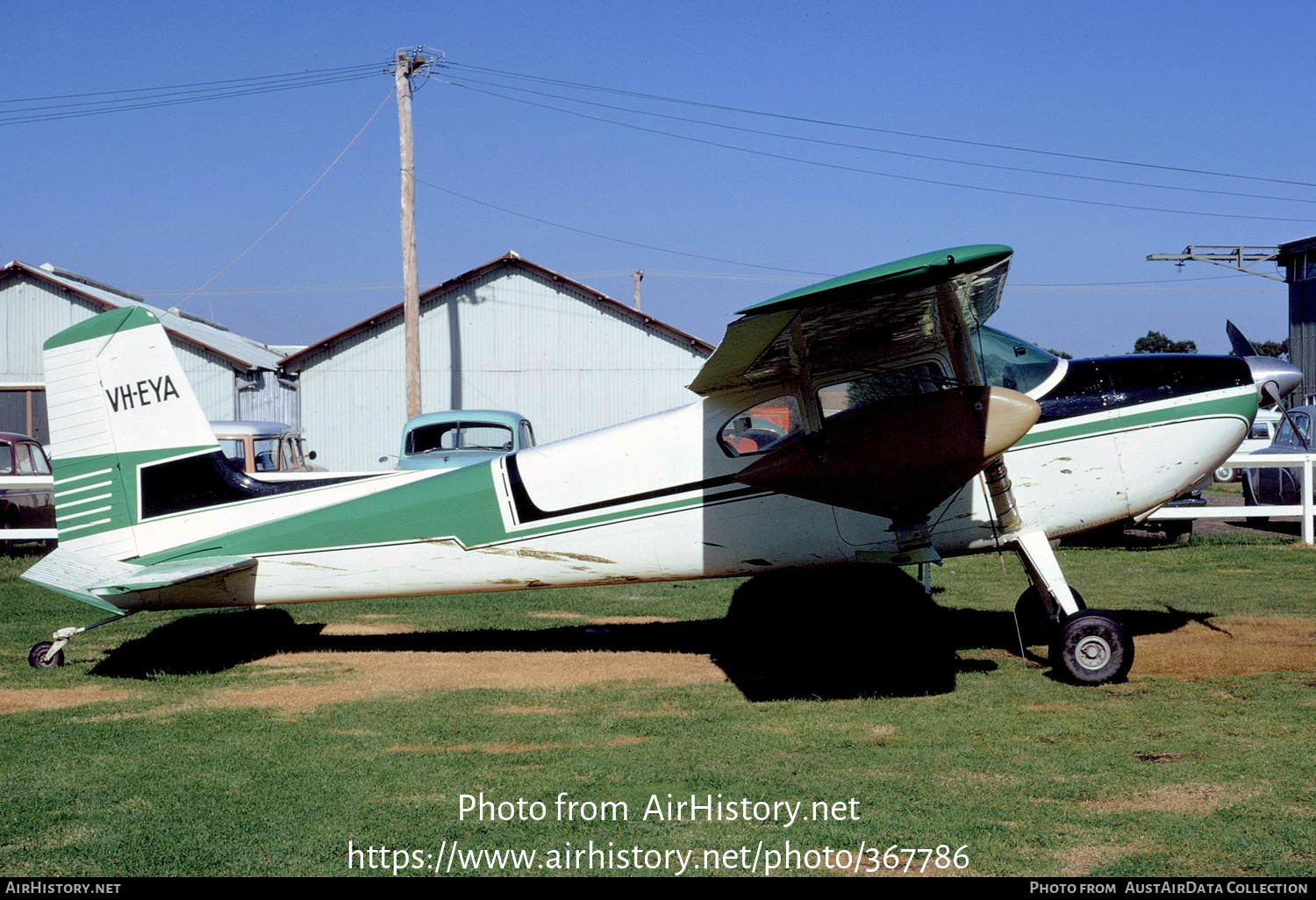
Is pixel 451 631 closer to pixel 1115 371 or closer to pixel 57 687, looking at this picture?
pixel 57 687

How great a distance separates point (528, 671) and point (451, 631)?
1.99 metres

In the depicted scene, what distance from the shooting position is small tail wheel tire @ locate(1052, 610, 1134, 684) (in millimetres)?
7035

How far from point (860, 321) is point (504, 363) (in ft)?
84.6

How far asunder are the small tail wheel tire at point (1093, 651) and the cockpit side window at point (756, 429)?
2.33 m

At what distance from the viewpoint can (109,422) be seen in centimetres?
818

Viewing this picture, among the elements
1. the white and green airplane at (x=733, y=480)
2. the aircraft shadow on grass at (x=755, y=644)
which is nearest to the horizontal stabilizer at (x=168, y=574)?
the white and green airplane at (x=733, y=480)

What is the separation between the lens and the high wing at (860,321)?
18.1 feet

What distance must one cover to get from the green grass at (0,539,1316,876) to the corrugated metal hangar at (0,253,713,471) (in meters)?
22.9

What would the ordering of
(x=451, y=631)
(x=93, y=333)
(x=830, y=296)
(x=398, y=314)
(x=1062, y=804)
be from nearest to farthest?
(x=1062, y=804) → (x=830, y=296) → (x=93, y=333) → (x=451, y=631) → (x=398, y=314)

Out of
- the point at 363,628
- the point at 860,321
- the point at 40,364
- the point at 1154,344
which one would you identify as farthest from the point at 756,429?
the point at 1154,344

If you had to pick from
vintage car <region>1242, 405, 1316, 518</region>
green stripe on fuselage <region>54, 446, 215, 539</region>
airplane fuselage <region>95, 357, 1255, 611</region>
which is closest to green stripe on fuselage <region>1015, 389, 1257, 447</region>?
airplane fuselage <region>95, 357, 1255, 611</region>

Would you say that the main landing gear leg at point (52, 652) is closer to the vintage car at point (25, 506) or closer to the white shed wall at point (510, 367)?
the vintage car at point (25, 506)

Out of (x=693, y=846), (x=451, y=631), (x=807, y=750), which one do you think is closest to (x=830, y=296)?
(x=807, y=750)

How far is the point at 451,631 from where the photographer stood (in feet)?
32.6
